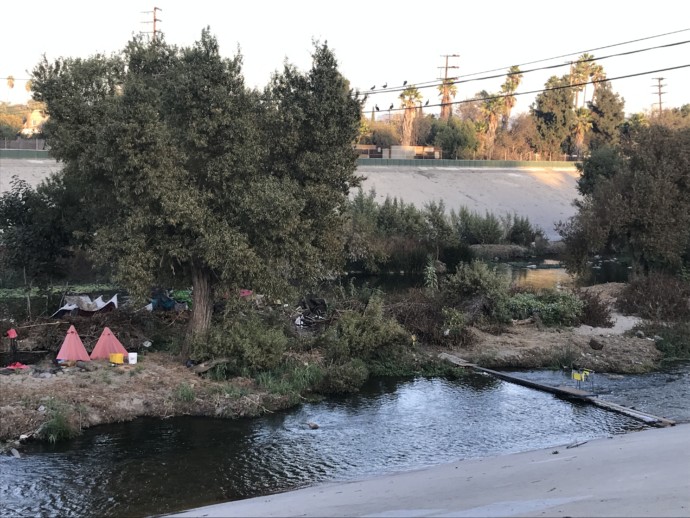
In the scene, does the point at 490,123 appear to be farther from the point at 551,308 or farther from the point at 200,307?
the point at 200,307

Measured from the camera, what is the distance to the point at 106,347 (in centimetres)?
1869

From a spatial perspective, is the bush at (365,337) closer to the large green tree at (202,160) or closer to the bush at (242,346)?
the bush at (242,346)

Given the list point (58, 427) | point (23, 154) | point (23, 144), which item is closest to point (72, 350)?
point (58, 427)

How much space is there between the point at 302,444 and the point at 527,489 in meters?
5.73

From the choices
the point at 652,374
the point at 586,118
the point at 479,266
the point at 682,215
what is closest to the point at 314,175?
the point at 479,266

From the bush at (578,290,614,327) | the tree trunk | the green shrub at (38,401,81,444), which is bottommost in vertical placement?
the green shrub at (38,401,81,444)

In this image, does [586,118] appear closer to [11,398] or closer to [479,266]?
[479,266]

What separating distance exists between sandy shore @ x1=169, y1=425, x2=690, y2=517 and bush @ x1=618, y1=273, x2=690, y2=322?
50.0ft

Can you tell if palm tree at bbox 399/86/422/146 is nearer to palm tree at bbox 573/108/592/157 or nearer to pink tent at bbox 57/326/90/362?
palm tree at bbox 573/108/592/157

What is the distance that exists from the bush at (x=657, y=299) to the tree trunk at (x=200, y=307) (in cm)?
1754

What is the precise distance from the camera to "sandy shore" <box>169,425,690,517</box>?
9.02 meters

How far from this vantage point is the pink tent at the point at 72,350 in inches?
712

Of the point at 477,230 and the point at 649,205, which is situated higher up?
the point at 649,205

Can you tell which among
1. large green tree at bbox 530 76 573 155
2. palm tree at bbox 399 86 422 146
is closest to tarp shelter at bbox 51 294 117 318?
palm tree at bbox 399 86 422 146
